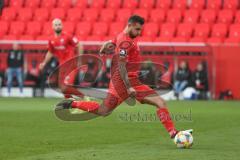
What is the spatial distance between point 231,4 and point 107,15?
5.31m

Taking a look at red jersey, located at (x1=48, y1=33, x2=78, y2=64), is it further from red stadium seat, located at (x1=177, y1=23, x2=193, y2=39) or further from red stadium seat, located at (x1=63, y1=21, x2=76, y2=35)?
red stadium seat, located at (x1=63, y1=21, x2=76, y2=35)

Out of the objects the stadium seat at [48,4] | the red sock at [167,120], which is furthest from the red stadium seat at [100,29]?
the red sock at [167,120]

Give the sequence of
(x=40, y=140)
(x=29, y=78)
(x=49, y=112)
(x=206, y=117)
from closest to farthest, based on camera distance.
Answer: (x=40, y=140) < (x=206, y=117) < (x=49, y=112) < (x=29, y=78)

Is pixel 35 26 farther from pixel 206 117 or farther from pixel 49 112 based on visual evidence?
pixel 206 117

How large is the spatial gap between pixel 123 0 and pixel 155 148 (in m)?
22.2

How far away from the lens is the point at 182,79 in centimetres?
Answer: 2888

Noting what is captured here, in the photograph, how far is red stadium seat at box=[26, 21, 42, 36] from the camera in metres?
32.3

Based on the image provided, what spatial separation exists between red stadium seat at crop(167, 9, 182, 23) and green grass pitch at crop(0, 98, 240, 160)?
11.0 m

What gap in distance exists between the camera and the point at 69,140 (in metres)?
12.7

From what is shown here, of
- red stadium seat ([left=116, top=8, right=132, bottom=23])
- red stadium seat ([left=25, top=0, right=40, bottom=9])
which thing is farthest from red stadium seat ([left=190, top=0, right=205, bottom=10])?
red stadium seat ([left=25, top=0, right=40, bottom=9])

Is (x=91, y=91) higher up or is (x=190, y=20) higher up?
(x=190, y=20)

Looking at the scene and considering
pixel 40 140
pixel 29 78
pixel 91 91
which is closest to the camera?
pixel 40 140

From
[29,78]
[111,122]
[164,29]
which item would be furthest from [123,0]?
[111,122]

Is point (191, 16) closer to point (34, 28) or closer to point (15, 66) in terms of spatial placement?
point (34, 28)
